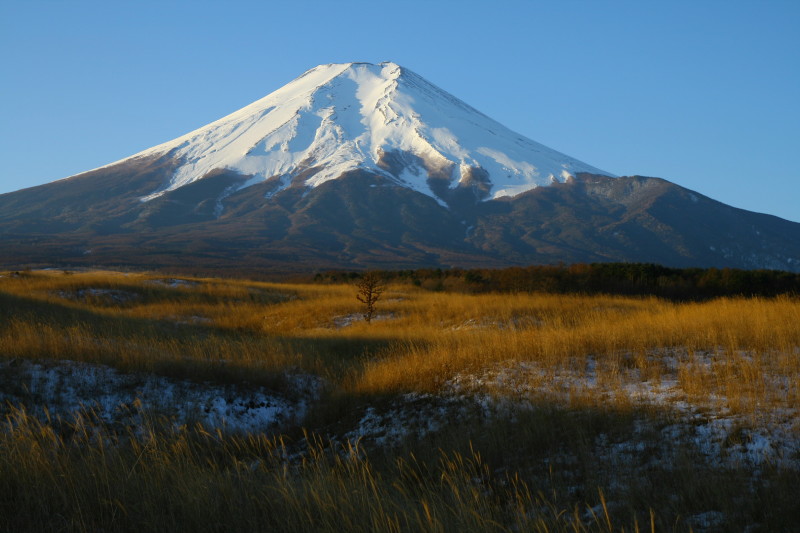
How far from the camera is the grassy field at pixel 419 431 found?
421 centimetres

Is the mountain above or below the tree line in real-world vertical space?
above

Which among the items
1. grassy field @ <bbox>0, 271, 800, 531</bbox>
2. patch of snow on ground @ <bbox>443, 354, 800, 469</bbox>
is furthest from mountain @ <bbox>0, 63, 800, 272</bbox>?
patch of snow on ground @ <bbox>443, 354, 800, 469</bbox>

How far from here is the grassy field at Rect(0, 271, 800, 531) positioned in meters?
4.21

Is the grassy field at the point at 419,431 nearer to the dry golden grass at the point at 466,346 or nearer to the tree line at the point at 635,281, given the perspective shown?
the dry golden grass at the point at 466,346

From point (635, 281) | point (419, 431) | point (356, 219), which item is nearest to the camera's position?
point (419, 431)

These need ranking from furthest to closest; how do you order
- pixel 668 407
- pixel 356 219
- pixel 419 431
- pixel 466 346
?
pixel 356 219 < pixel 466 346 < pixel 419 431 < pixel 668 407

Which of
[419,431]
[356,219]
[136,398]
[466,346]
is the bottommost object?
[419,431]

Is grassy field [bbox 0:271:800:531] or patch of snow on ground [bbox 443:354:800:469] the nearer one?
grassy field [bbox 0:271:800:531]

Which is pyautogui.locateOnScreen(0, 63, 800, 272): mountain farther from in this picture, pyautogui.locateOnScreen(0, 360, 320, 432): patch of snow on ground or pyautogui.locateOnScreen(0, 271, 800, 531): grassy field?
pyautogui.locateOnScreen(0, 360, 320, 432): patch of snow on ground

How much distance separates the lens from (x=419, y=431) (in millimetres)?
6777

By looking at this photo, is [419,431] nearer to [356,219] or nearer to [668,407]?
[668,407]

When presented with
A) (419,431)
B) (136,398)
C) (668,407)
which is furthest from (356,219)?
(668,407)

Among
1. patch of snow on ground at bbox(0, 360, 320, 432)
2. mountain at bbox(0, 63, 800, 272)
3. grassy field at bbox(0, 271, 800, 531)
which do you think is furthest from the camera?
mountain at bbox(0, 63, 800, 272)

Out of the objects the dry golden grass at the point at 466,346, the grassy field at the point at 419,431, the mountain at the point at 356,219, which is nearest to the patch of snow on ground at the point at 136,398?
the grassy field at the point at 419,431
